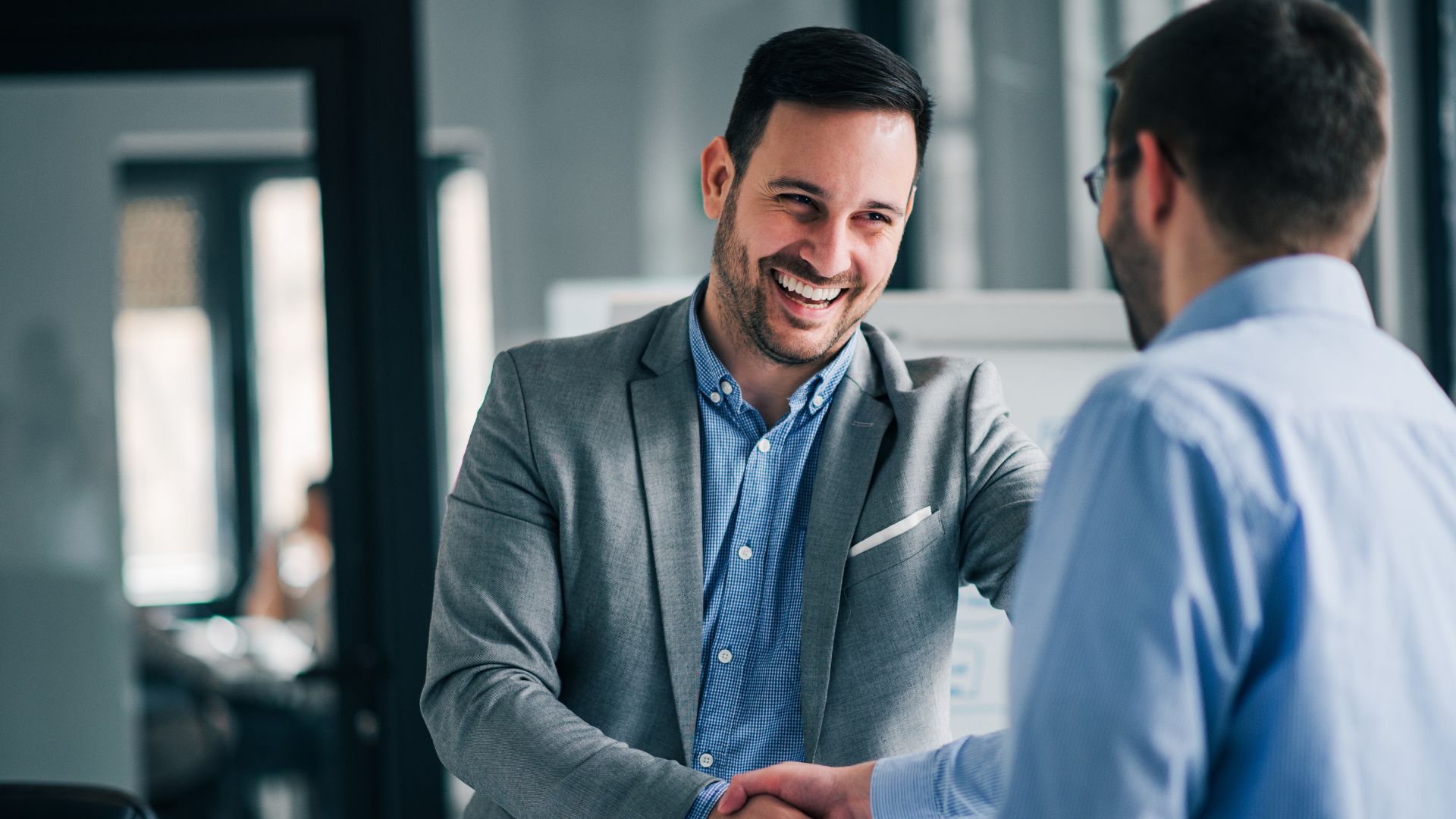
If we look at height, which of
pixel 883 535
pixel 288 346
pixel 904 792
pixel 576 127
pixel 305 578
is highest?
pixel 576 127

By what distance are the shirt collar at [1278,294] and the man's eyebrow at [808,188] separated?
2.03 ft

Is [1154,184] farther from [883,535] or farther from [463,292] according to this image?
[463,292]

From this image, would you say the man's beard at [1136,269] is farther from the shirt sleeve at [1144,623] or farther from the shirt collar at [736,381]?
the shirt collar at [736,381]

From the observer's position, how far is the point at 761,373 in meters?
1.46

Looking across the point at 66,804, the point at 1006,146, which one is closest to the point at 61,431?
the point at 66,804

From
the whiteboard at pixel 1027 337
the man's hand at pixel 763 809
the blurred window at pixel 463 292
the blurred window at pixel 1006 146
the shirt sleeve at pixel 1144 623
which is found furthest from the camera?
the blurred window at pixel 463 292

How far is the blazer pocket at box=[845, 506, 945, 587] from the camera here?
1353 mm

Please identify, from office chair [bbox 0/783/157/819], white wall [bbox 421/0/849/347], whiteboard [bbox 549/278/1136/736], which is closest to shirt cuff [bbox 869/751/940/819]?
office chair [bbox 0/783/157/819]

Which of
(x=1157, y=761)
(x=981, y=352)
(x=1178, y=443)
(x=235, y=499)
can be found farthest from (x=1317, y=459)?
(x=235, y=499)

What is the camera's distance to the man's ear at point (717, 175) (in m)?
1.49

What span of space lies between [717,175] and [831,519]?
439 millimetres

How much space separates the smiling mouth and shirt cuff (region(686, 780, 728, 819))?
52cm

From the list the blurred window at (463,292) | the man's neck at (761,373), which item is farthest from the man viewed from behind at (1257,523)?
the blurred window at (463,292)

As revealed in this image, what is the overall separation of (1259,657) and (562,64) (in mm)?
4330
